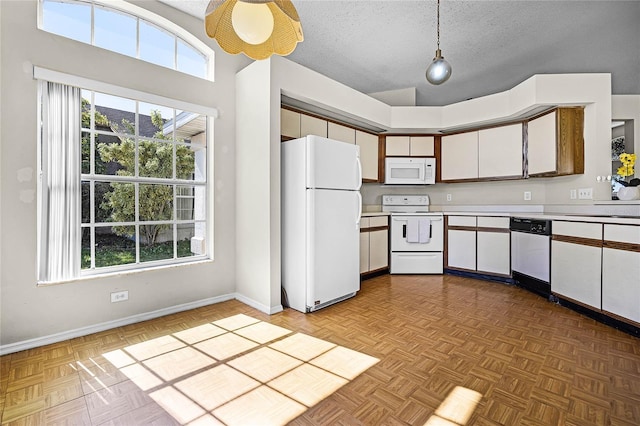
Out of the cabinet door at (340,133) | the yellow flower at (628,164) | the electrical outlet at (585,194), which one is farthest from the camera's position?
the cabinet door at (340,133)

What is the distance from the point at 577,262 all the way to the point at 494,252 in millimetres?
1184

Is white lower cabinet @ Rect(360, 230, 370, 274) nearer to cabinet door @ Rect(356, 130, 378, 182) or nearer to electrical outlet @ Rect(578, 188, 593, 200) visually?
cabinet door @ Rect(356, 130, 378, 182)

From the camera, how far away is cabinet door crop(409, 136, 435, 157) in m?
4.82

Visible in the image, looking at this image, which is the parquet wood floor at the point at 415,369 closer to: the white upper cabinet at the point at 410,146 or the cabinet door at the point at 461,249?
the cabinet door at the point at 461,249

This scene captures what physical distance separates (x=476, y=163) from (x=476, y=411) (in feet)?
12.4

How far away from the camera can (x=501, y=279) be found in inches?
161

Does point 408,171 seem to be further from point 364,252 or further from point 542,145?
point 542,145

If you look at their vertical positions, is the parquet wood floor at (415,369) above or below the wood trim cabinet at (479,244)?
below

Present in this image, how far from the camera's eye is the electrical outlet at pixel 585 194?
348 cm

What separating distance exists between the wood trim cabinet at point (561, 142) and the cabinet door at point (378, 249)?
217 cm

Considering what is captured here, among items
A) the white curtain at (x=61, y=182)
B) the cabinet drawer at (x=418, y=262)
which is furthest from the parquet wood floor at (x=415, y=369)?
the cabinet drawer at (x=418, y=262)

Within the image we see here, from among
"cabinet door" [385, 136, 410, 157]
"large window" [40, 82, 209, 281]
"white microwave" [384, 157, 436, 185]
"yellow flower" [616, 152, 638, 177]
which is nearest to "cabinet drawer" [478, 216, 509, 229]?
"white microwave" [384, 157, 436, 185]

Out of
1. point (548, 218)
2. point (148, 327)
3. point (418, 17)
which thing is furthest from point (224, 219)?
point (548, 218)

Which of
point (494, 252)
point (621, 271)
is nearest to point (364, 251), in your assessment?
point (494, 252)
